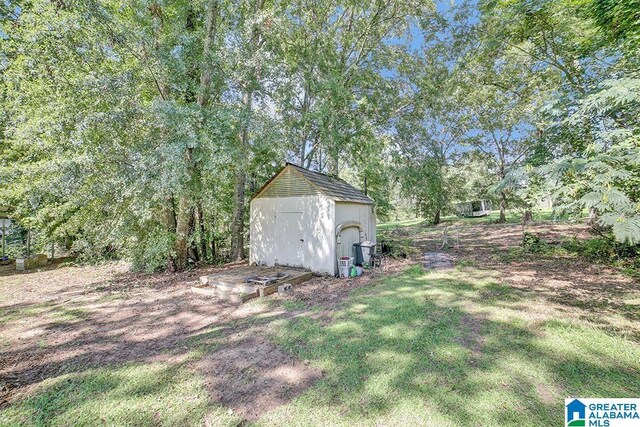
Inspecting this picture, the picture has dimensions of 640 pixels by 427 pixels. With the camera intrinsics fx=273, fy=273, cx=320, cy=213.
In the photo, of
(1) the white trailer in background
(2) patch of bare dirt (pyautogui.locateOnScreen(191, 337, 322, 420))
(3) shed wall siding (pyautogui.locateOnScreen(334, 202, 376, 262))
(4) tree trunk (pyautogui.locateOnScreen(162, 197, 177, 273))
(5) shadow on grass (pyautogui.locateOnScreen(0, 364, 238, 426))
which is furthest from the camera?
(1) the white trailer in background

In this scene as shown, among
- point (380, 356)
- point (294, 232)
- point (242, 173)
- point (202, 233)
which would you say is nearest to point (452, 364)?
point (380, 356)

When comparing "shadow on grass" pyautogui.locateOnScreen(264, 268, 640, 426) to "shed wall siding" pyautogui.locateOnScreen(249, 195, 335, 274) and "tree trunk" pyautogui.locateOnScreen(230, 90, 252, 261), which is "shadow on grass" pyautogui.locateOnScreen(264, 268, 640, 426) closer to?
"shed wall siding" pyautogui.locateOnScreen(249, 195, 335, 274)

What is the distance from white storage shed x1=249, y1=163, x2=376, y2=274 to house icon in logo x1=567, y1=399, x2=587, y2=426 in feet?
17.6

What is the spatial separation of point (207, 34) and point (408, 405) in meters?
8.95

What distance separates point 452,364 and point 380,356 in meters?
0.85

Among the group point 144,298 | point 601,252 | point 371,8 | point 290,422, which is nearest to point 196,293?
point 144,298

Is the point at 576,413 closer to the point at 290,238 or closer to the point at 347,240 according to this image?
the point at 347,240

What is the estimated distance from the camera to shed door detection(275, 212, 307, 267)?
8.05 m

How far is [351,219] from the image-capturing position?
336 inches

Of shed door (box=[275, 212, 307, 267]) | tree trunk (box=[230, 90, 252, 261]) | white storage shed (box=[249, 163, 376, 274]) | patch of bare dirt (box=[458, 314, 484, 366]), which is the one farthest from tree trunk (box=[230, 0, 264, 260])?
patch of bare dirt (box=[458, 314, 484, 366])

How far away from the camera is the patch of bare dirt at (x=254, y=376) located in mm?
2842

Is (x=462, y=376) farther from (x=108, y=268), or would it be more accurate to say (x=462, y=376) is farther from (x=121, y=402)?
(x=108, y=268)

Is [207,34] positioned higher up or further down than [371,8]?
further down

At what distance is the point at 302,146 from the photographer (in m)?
10.8
